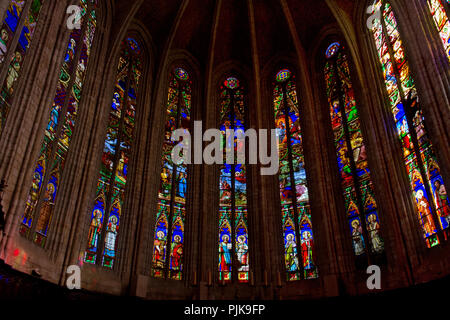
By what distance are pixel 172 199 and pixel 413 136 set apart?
807cm

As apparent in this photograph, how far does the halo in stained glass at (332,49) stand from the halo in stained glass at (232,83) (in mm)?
3961

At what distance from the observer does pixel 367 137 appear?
13984mm

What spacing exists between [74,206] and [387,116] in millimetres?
9625

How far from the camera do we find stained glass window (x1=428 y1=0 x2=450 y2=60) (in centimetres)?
1030

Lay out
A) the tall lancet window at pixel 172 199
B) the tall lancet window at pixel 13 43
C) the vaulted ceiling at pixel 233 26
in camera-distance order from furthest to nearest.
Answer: the vaulted ceiling at pixel 233 26
the tall lancet window at pixel 172 199
the tall lancet window at pixel 13 43

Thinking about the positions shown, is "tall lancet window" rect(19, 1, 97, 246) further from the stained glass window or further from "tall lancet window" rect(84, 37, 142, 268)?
the stained glass window

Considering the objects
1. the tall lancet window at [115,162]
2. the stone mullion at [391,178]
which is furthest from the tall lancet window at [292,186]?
the tall lancet window at [115,162]

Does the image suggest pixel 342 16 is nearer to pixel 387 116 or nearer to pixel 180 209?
pixel 387 116

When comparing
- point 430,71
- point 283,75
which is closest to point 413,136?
point 430,71

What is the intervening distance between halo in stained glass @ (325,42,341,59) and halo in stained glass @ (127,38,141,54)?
7.50 meters

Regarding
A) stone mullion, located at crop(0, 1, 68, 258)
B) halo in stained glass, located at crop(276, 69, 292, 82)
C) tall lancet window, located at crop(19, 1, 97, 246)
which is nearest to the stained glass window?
halo in stained glass, located at crop(276, 69, 292, 82)

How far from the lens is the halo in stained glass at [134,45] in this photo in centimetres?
1657

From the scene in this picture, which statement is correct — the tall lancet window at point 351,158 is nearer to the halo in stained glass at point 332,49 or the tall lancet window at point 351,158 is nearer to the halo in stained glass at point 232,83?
the halo in stained glass at point 332,49
